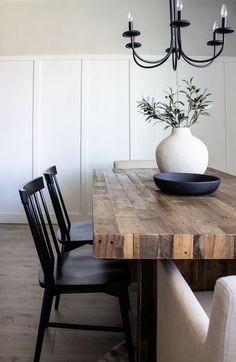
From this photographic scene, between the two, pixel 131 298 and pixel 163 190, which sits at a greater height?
pixel 163 190

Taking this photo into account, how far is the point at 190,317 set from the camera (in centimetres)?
76

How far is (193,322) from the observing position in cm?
74

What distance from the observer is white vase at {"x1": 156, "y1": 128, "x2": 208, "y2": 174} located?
6.16 feet

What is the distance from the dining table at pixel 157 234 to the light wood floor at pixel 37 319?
468 mm

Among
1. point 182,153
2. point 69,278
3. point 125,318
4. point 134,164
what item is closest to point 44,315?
point 69,278

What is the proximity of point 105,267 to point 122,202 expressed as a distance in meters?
0.37

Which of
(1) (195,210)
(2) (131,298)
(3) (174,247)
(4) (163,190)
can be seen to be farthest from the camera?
(2) (131,298)

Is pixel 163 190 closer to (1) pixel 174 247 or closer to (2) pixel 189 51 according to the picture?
(1) pixel 174 247

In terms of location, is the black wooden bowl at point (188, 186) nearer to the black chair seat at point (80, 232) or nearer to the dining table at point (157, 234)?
the dining table at point (157, 234)

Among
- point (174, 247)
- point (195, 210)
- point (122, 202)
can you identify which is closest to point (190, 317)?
point (174, 247)

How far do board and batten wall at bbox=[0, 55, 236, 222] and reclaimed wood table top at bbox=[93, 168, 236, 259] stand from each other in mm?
2621

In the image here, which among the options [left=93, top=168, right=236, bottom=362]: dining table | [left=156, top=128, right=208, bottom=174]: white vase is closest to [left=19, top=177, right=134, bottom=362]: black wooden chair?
[left=93, top=168, right=236, bottom=362]: dining table

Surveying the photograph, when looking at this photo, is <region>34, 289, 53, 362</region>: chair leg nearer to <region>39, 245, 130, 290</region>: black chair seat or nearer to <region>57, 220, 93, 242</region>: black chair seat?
<region>39, 245, 130, 290</region>: black chair seat

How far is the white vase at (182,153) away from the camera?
1.88m
